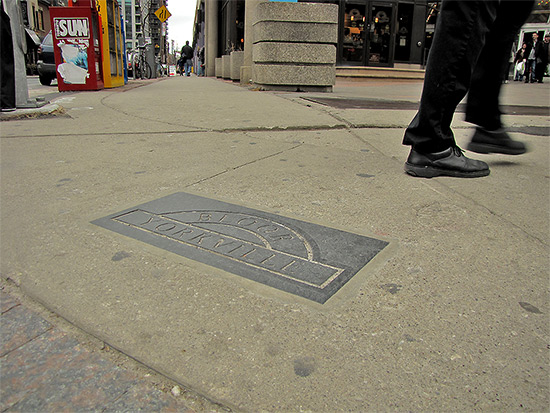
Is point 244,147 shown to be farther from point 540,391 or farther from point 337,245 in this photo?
point 540,391

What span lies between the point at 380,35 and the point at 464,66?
50.6 feet

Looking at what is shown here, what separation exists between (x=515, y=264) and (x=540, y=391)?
66cm

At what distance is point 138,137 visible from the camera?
3635 millimetres

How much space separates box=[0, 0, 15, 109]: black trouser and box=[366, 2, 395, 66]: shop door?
13.8m

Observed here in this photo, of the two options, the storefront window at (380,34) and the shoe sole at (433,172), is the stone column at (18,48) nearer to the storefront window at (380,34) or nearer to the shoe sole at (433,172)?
the shoe sole at (433,172)

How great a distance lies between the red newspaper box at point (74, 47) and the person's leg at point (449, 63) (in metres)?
8.49

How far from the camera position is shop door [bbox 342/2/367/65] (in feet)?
51.8

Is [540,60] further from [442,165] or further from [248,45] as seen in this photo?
[442,165]

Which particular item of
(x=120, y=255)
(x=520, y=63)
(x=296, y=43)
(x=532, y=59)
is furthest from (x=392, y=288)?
(x=520, y=63)

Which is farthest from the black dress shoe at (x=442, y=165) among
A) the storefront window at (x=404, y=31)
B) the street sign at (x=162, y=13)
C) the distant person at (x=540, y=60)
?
the street sign at (x=162, y=13)

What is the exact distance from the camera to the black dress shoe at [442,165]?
100 inches

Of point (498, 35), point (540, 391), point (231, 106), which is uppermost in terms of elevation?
point (498, 35)

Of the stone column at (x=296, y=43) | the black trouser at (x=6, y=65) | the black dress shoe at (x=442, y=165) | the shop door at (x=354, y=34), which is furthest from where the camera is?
the shop door at (x=354, y=34)

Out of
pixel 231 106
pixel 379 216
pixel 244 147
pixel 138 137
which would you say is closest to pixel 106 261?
pixel 379 216
